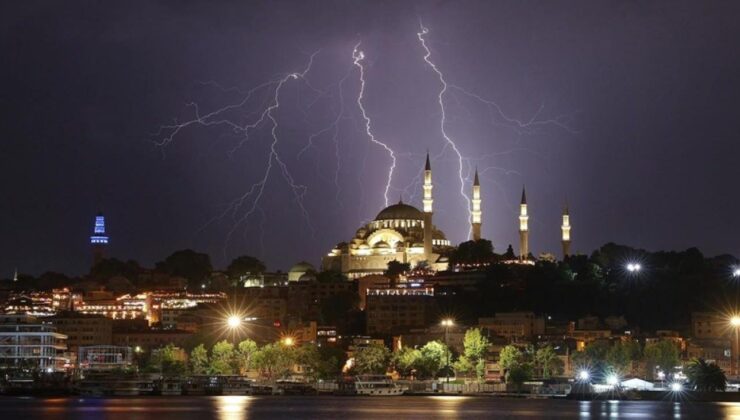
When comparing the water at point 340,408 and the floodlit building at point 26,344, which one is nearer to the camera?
the water at point 340,408

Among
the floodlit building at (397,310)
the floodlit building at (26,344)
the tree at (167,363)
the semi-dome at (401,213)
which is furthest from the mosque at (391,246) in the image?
the floodlit building at (26,344)

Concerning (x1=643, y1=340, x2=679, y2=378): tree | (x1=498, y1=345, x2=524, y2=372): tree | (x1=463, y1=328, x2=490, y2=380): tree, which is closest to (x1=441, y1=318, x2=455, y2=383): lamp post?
(x1=463, y1=328, x2=490, y2=380): tree

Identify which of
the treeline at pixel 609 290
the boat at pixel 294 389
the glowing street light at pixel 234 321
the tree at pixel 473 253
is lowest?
the boat at pixel 294 389

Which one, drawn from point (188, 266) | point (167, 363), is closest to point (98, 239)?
point (188, 266)

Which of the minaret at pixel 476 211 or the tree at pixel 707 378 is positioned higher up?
the minaret at pixel 476 211

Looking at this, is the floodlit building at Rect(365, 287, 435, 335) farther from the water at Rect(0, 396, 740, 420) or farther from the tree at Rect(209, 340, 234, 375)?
the water at Rect(0, 396, 740, 420)

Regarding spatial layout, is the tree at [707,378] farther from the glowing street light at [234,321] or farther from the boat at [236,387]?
the glowing street light at [234,321]
